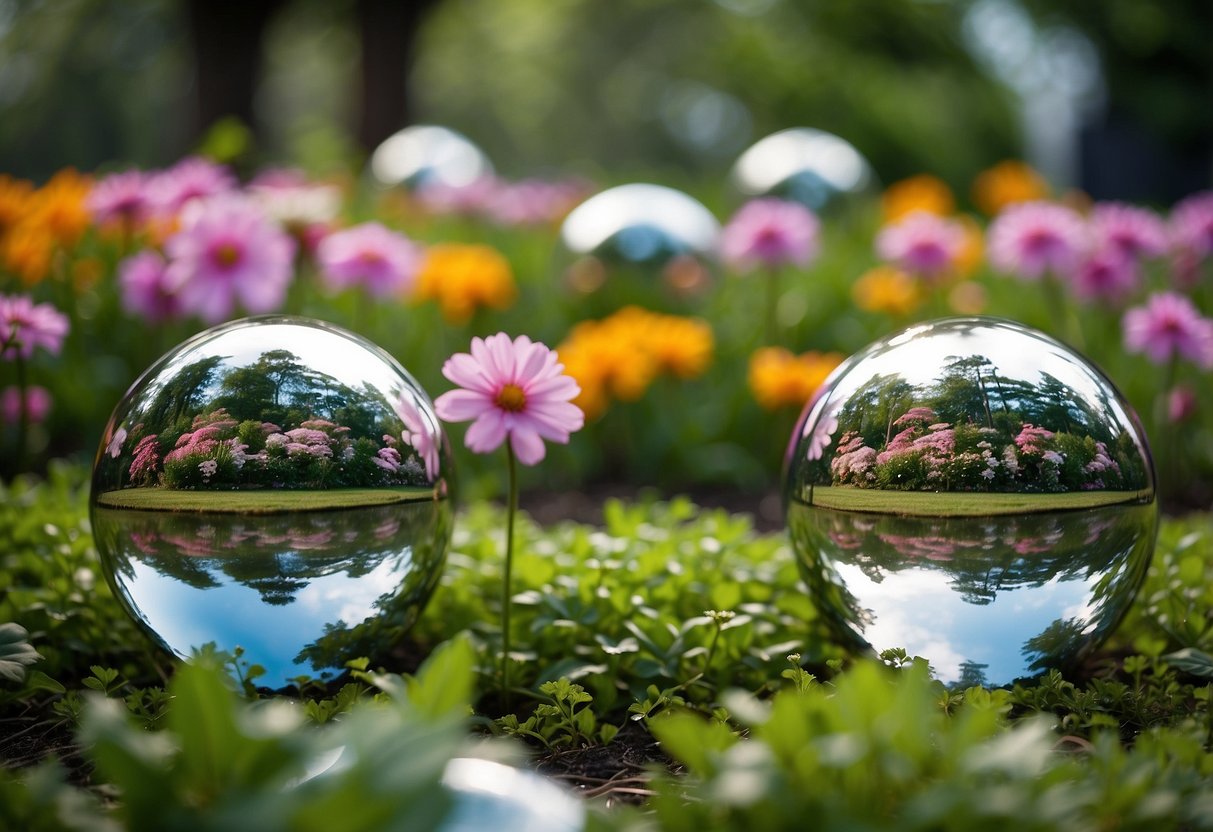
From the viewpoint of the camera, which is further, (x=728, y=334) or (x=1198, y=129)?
(x=1198, y=129)

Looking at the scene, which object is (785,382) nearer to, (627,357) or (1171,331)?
(627,357)

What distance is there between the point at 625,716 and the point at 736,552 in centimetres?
73

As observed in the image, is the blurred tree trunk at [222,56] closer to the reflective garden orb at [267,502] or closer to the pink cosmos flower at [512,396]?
the reflective garden orb at [267,502]

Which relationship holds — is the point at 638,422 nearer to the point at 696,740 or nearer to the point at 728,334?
the point at 728,334

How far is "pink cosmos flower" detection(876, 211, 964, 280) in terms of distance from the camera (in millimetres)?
4543

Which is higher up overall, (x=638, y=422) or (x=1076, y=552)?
(x=638, y=422)

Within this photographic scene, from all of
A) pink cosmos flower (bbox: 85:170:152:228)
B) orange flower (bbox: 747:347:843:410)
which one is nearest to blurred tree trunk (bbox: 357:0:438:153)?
pink cosmos flower (bbox: 85:170:152:228)

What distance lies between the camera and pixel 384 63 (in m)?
13.3

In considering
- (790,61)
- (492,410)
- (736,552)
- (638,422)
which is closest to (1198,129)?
(790,61)

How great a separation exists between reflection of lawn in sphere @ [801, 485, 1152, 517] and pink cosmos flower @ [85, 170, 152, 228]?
3.16m

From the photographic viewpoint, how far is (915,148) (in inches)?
487

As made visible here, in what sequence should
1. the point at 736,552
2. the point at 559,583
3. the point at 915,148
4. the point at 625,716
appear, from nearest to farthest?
the point at 625,716 → the point at 559,583 → the point at 736,552 → the point at 915,148

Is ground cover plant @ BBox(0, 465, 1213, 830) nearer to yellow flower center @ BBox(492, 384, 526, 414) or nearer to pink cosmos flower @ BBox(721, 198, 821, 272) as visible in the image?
yellow flower center @ BBox(492, 384, 526, 414)

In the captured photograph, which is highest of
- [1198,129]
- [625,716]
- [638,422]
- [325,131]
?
[1198,129]
